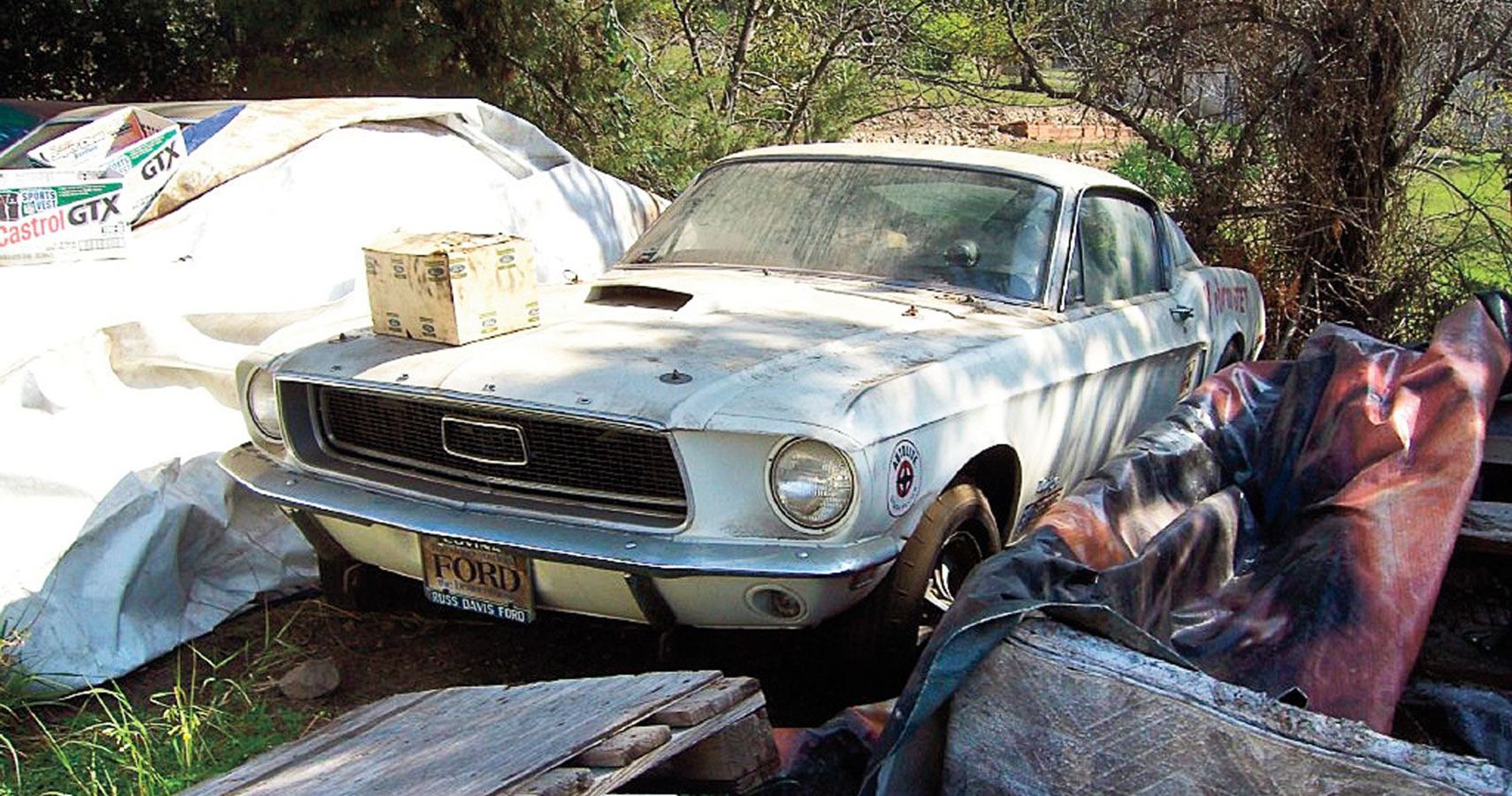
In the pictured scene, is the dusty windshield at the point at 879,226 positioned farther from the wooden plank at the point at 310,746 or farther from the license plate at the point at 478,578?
the wooden plank at the point at 310,746

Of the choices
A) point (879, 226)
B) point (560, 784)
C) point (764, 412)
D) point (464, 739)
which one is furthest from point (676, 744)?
point (879, 226)

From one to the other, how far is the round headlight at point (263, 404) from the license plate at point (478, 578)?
2.50 feet

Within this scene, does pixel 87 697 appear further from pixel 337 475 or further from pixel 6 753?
pixel 337 475

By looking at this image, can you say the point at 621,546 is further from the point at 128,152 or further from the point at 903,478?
the point at 128,152

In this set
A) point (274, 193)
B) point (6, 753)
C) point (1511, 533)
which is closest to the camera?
point (1511, 533)

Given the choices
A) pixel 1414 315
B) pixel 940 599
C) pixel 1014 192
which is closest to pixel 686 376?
pixel 940 599

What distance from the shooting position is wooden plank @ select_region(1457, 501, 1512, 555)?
318 centimetres

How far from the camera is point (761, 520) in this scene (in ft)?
10.9

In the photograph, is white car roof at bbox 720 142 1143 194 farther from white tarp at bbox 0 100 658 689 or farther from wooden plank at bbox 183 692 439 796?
wooden plank at bbox 183 692 439 796

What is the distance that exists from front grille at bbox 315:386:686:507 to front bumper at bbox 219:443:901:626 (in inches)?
4.6

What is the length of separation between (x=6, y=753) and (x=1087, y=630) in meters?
2.96

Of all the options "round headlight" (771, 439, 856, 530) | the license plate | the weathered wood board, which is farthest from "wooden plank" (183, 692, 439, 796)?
the weathered wood board

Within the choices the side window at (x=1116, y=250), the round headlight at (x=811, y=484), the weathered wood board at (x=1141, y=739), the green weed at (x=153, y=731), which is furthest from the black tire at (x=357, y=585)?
the side window at (x=1116, y=250)

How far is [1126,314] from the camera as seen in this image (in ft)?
15.7
